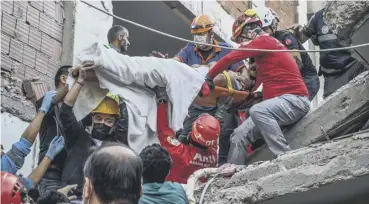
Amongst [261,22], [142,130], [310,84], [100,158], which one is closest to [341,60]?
[310,84]

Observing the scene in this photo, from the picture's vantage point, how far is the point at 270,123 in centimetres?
628

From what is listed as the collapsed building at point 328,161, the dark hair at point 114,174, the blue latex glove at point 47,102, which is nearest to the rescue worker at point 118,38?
the blue latex glove at point 47,102

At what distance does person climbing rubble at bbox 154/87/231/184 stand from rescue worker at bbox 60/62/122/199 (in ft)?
1.17

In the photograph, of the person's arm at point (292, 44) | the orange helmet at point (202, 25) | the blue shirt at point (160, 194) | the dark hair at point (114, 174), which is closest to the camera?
the dark hair at point (114, 174)

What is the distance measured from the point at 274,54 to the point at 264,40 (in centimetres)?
15

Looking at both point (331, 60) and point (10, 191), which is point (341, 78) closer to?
point (331, 60)

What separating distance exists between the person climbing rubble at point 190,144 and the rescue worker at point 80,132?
1.17ft

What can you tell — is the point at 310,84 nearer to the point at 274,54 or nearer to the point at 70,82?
the point at 274,54

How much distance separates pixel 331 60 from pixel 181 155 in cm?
212

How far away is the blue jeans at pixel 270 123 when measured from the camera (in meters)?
6.23

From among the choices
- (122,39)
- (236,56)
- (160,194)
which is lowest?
(160,194)

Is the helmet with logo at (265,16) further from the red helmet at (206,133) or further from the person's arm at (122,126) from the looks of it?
the person's arm at (122,126)

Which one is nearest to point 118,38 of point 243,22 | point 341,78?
point 243,22

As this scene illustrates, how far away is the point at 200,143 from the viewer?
21.0 feet
